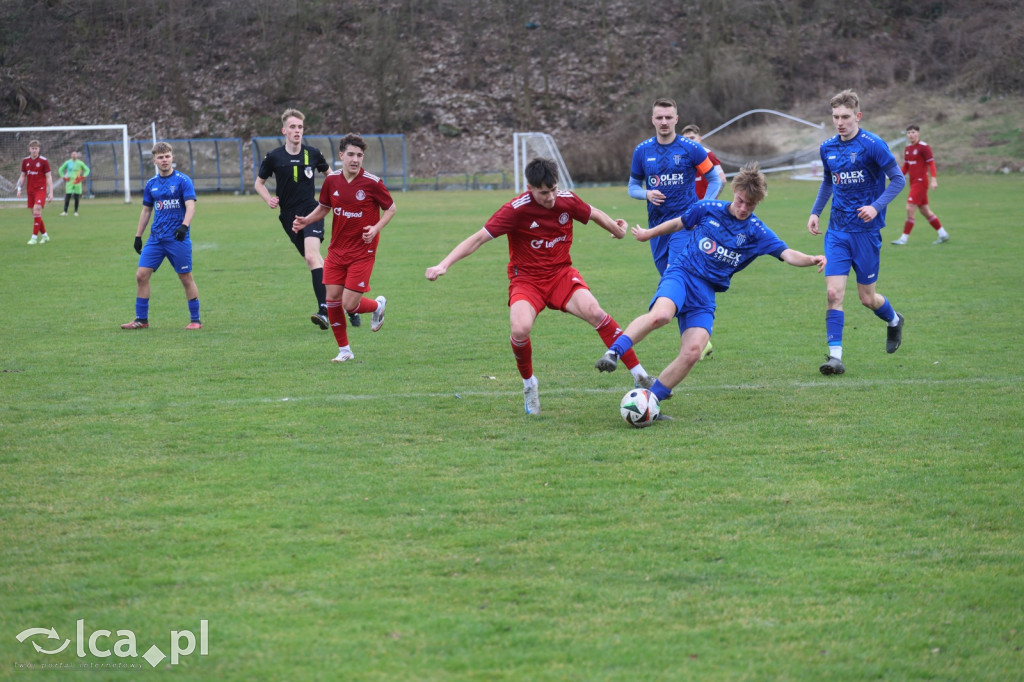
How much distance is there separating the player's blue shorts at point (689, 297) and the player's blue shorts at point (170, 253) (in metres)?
6.11

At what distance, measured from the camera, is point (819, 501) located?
5.18 metres

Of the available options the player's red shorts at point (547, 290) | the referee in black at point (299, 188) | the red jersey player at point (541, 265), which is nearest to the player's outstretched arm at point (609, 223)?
the red jersey player at point (541, 265)

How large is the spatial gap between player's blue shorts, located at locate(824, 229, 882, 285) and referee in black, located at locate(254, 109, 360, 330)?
16.9 feet

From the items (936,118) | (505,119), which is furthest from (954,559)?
(505,119)

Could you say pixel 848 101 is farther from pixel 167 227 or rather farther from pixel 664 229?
pixel 167 227

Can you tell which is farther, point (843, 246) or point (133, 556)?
point (843, 246)

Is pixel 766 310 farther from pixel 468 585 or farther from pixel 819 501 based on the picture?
pixel 468 585

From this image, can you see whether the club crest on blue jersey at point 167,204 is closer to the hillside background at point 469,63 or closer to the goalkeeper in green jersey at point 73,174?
the goalkeeper in green jersey at point 73,174

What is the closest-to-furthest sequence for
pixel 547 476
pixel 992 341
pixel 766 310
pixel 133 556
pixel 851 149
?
pixel 133 556, pixel 547 476, pixel 851 149, pixel 992 341, pixel 766 310

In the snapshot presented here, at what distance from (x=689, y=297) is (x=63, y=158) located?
3894 cm

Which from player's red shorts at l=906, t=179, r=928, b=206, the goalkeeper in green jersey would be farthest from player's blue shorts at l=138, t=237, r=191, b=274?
the goalkeeper in green jersey

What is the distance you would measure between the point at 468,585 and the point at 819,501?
6.65ft

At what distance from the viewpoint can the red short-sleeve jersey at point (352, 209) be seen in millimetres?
9383

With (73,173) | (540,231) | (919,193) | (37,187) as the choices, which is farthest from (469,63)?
(540,231)
